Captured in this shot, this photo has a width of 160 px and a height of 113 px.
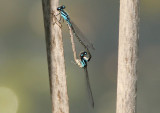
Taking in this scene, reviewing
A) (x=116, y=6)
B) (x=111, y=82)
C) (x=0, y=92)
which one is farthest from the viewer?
(x=116, y=6)

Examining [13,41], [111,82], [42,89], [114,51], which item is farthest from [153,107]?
[13,41]

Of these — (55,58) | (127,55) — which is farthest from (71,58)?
(127,55)

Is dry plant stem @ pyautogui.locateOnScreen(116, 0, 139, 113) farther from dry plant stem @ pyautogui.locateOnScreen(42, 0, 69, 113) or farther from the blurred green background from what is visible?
the blurred green background

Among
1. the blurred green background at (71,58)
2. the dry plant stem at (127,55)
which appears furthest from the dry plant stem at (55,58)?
the blurred green background at (71,58)

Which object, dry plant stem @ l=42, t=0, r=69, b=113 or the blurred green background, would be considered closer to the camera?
dry plant stem @ l=42, t=0, r=69, b=113

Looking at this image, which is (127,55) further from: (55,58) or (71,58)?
(71,58)

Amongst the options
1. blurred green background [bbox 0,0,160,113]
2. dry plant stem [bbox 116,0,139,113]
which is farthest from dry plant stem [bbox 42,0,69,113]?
blurred green background [bbox 0,0,160,113]

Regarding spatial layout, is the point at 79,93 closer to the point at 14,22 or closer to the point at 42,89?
the point at 42,89
